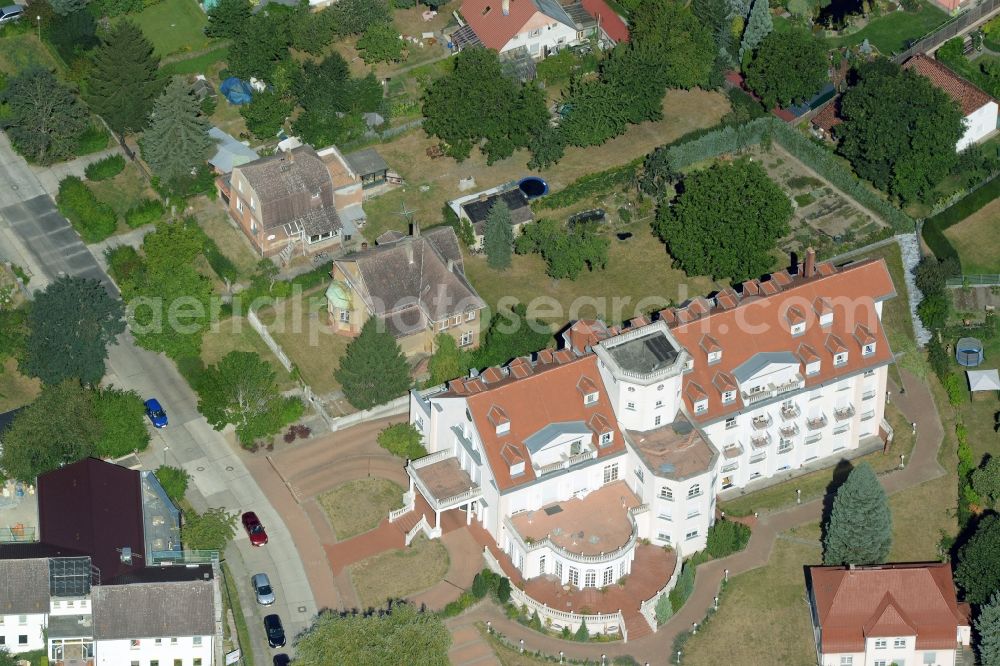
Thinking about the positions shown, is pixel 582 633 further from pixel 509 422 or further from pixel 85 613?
pixel 85 613

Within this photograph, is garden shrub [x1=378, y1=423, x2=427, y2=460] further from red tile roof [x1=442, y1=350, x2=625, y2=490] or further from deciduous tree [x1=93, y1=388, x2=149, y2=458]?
deciduous tree [x1=93, y1=388, x2=149, y2=458]

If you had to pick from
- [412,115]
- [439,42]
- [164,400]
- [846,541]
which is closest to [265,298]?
[164,400]

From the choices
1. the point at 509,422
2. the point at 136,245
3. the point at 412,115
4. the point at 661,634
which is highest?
the point at 412,115

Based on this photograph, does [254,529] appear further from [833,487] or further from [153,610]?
[833,487]

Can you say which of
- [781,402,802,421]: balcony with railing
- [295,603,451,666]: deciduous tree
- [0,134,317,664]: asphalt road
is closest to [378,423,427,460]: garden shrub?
[0,134,317,664]: asphalt road

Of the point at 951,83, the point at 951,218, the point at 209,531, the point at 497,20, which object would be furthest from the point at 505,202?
the point at 209,531

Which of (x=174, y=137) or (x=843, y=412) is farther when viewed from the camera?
(x=174, y=137)
